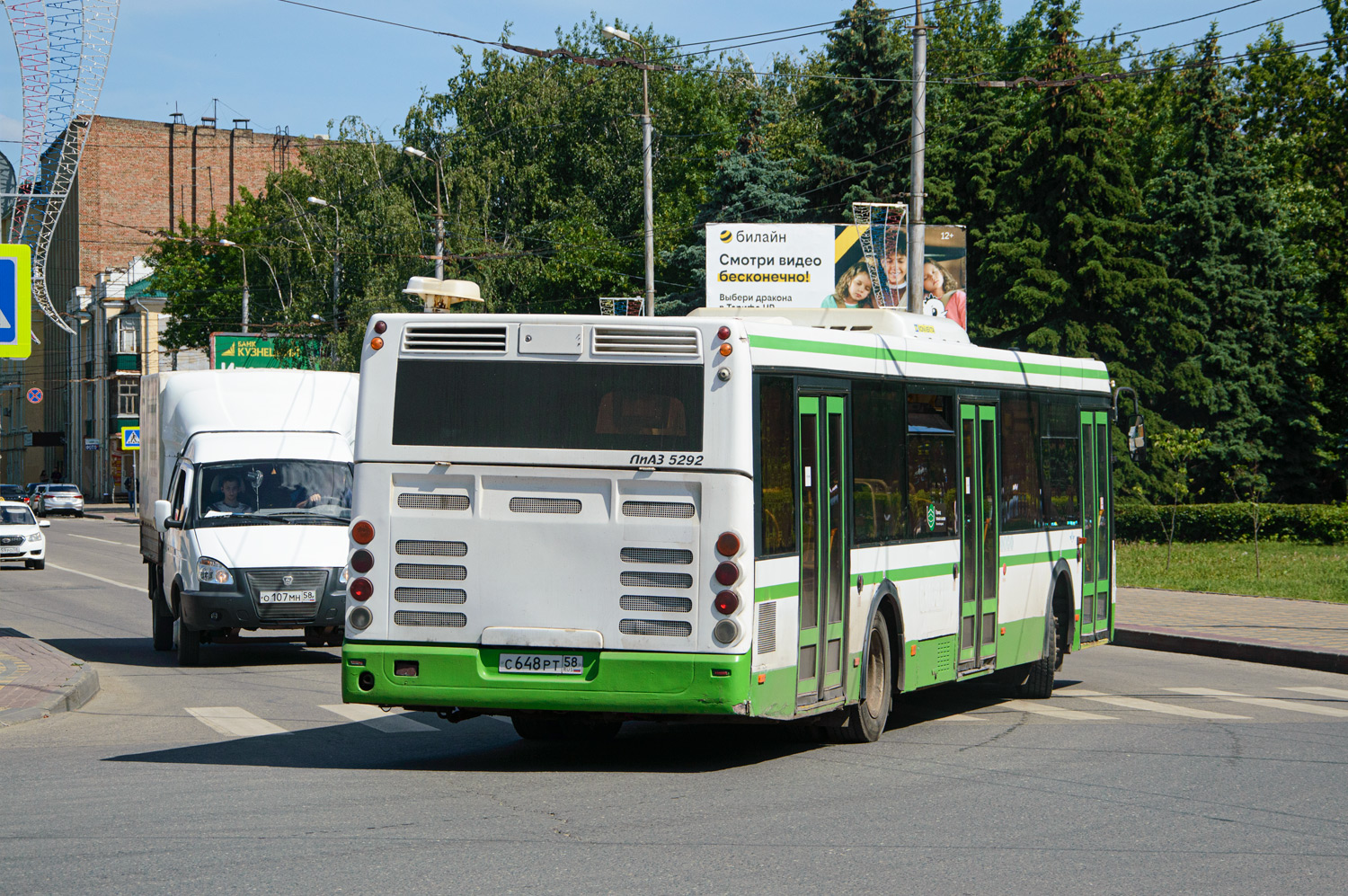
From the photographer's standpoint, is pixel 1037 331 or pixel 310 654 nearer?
pixel 310 654

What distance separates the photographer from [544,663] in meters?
9.24

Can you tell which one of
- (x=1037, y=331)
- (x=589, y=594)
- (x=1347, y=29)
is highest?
(x=1347, y=29)

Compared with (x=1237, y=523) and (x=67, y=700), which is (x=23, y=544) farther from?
(x=1237, y=523)

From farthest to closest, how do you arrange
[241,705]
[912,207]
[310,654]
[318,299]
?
1. [318,299]
2. [912,207]
3. [310,654]
4. [241,705]

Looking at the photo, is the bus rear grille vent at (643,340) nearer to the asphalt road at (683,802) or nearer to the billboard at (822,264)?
the asphalt road at (683,802)

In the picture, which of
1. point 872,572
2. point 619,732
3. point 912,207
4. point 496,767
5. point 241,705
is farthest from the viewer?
point 912,207

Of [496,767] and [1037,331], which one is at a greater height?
[1037,331]

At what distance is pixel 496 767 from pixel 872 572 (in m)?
2.76

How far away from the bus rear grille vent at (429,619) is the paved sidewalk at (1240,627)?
10.7 metres

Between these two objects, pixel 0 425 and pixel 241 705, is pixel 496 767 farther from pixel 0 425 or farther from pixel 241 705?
pixel 0 425

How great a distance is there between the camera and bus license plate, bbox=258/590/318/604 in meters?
15.8

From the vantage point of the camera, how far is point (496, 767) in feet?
31.5

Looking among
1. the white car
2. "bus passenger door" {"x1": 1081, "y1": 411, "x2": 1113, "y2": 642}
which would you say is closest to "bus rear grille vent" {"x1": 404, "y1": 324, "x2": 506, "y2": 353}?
"bus passenger door" {"x1": 1081, "y1": 411, "x2": 1113, "y2": 642}

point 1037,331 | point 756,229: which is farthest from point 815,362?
point 1037,331
